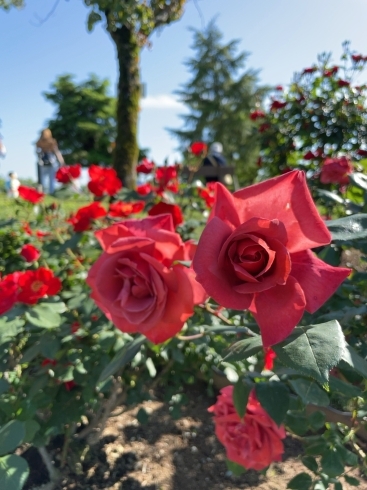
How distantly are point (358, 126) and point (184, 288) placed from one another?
14.5 feet

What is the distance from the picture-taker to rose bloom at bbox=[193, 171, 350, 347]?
1.52 feet

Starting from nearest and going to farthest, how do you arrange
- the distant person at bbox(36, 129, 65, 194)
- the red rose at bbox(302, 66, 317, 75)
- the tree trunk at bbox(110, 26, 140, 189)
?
the red rose at bbox(302, 66, 317, 75) < the tree trunk at bbox(110, 26, 140, 189) < the distant person at bbox(36, 129, 65, 194)

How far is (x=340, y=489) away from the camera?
1017 mm

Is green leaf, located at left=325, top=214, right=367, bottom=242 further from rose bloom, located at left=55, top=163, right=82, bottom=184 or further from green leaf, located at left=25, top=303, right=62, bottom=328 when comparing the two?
rose bloom, located at left=55, top=163, right=82, bottom=184

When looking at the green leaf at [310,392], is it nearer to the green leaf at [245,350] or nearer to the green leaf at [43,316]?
the green leaf at [245,350]

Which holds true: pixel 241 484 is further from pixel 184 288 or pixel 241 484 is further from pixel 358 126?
pixel 358 126

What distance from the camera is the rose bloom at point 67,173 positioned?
1.88 metres

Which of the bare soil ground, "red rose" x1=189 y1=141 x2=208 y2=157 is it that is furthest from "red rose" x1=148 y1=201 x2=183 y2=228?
"red rose" x1=189 y1=141 x2=208 y2=157

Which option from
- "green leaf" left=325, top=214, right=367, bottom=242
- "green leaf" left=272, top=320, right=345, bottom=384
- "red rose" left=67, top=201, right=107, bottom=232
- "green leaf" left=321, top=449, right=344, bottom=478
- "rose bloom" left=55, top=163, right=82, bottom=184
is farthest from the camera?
"rose bloom" left=55, top=163, right=82, bottom=184

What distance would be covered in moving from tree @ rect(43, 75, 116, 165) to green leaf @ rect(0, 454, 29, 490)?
28.1m

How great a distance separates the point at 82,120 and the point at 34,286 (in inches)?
1171

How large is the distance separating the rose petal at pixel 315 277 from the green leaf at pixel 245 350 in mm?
156

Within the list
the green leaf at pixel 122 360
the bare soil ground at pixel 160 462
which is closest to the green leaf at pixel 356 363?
the green leaf at pixel 122 360

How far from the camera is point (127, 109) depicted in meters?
8.69
